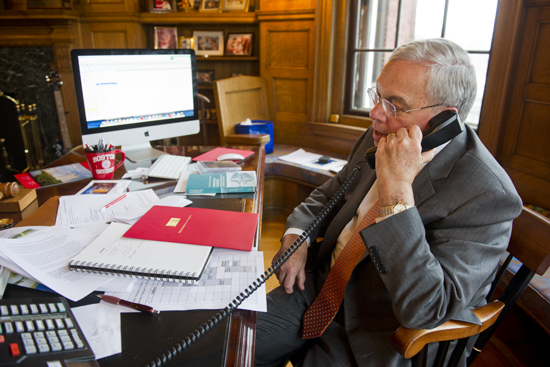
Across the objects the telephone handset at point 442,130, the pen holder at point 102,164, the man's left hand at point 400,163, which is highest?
the telephone handset at point 442,130

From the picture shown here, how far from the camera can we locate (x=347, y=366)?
101 cm

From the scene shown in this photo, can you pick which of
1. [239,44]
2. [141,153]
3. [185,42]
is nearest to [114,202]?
[141,153]

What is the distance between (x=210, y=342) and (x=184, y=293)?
147mm

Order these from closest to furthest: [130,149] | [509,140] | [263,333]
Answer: [263,333] < [130,149] < [509,140]

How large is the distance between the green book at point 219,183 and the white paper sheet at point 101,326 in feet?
2.11

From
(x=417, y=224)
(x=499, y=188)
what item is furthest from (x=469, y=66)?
(x=417, y=224)

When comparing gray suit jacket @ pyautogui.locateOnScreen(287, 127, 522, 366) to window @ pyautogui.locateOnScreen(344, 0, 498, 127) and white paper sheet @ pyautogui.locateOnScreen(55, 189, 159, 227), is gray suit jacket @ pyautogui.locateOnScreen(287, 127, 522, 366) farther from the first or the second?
window @ pyautogui.locateOnScreen(344, 0, 498, 127)

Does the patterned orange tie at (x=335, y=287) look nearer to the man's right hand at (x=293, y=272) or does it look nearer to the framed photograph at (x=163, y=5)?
the man's right hand at (x=293, y=272)

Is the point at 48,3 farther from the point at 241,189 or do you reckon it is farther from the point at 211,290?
the point at 211,290

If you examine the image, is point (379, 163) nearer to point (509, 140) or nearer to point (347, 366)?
point (347, 366)

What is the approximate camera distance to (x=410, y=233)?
0.89 meters

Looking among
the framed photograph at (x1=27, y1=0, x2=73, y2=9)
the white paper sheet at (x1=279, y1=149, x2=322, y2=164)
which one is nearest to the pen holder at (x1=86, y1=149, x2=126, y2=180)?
the white paper sheet at (x1=279, y1=149, x2=322, y2=164)

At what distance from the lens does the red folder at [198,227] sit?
3.06 ft

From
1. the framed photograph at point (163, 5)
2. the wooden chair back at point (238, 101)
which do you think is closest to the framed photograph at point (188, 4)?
the framed photograph at point (163, 5)
